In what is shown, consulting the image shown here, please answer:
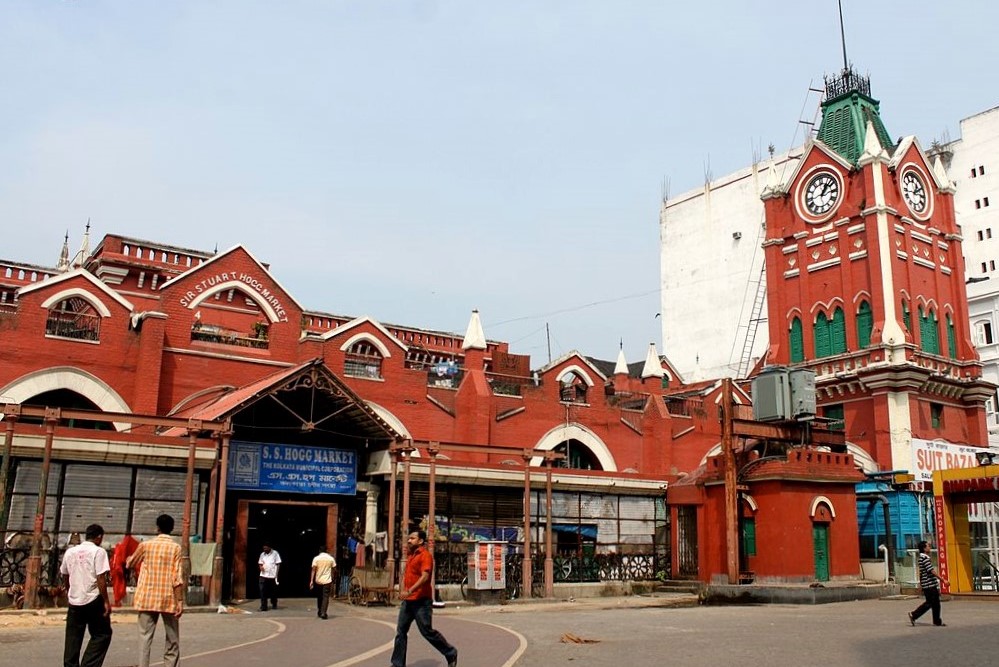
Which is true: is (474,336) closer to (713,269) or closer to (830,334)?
(830,334)

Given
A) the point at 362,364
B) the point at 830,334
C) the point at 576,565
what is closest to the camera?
the point at 576,565

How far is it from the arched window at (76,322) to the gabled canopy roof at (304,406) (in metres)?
3.43

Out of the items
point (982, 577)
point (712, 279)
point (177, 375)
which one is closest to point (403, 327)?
point (177, 375)

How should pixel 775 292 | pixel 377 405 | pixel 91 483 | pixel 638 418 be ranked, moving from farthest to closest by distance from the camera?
pixel 775 292, pixel 638 418, pixel 377 405, pixel 91 483

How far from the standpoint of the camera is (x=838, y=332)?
42.0 m

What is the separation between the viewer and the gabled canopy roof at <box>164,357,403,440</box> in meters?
22.8

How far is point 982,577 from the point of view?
93.7 ft

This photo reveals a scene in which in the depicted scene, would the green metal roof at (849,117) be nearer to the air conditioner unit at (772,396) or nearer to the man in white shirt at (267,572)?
the air conditioner unit at (772,396)

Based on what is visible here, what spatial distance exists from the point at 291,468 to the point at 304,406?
1825mm

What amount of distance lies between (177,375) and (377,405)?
21.4ft

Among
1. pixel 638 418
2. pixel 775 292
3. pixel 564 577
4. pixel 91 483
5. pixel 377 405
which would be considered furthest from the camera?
A: pixel 775 292

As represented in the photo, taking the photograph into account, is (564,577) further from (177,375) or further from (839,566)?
(177,375)

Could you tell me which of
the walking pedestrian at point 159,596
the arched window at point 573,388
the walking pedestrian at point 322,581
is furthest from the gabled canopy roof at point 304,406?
the arched window at point 573,388

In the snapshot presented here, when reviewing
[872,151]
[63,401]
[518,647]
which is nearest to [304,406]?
[63,401]
